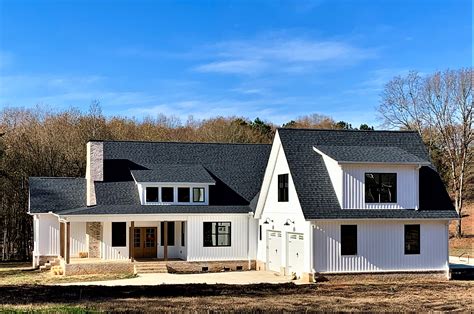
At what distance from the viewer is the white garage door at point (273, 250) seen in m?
30.7

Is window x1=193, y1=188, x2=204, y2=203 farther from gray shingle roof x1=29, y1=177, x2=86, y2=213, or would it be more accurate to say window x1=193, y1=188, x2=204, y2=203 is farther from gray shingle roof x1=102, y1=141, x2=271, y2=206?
gray shingle roof x1=29, y1=177, x2=86, y2=213

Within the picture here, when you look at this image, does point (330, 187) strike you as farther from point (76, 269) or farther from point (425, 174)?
point (76, 269)

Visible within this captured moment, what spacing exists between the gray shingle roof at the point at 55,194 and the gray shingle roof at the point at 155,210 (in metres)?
1.46

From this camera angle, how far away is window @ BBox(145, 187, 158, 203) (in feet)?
109

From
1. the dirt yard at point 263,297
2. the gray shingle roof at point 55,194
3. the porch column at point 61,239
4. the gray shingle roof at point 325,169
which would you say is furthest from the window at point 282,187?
the porch column at point 61,239

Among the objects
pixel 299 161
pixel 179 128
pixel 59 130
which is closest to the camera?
pixel 299 161

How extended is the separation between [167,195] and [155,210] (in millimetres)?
1425

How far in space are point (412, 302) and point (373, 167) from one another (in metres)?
8.57

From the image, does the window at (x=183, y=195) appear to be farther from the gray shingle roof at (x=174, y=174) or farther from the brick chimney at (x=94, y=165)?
the brick chimney at (x=94, y=165)

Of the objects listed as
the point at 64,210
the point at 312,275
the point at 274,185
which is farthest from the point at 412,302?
the point at 64,210

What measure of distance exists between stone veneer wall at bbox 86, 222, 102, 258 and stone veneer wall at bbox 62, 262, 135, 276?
2.54 m

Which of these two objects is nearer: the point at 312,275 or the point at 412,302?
the point at 412,302

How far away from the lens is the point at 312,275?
26797 mm

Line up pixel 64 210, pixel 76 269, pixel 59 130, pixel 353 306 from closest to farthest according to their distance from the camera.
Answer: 1. pixel 353 306
2. pixel 76 269
3. pixel 64 210
4. pixel 59 130
